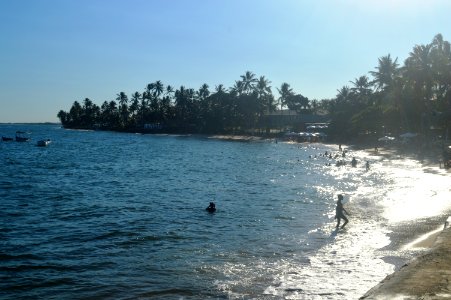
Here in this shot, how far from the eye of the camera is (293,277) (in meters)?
15.2

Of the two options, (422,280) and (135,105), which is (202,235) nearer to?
(422,280)

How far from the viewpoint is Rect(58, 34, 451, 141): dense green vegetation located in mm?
69750

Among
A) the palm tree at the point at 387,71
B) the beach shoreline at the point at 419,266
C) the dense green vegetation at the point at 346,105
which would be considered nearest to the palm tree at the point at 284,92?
the dense green vegetation at the point at 346,105

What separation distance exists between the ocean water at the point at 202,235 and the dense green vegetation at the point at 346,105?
29438 mm

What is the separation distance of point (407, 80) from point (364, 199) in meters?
46.6

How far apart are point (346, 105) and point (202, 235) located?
9424 cm

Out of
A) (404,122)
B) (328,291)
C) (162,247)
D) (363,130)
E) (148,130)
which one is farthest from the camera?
(148,130)

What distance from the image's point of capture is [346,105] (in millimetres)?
109500

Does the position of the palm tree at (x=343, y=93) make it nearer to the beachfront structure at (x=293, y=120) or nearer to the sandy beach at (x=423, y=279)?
the beachfront structure at (x=293, y=120)

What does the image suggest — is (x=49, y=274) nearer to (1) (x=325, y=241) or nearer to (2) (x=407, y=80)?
(1) (x=325, y=241)

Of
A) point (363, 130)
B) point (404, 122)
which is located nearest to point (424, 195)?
point (404, 122)

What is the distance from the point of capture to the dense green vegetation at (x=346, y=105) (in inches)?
2746

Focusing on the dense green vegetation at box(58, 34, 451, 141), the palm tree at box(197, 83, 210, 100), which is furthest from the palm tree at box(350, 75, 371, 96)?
the palm tree at box(197, 83, 210, 100)

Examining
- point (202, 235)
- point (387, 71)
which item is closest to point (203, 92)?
point (387, 71)
